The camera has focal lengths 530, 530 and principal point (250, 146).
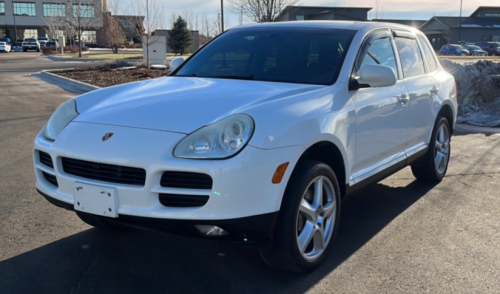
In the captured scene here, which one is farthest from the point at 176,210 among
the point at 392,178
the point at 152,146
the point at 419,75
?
the point at 392,178

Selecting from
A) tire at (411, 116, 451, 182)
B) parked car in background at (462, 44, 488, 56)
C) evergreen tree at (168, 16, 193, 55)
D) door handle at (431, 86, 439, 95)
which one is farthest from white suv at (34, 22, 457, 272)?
parked car in background at (462, 44, 488, 56)

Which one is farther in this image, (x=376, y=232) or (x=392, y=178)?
(x=392, y=178)

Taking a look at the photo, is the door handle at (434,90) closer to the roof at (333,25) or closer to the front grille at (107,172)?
the roof at (333,25)

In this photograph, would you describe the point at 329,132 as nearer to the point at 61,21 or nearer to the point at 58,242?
the point at 58,242

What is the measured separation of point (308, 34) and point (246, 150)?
75.8 inches

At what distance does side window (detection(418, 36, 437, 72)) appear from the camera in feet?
18.9

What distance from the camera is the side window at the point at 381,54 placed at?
14.9ft

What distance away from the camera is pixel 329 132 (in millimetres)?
→ 3613

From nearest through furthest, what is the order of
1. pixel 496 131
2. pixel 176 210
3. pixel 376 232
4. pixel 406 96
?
pixel 176 210 → pixel 376 232 → pixel 406 96 → pixel 496 131

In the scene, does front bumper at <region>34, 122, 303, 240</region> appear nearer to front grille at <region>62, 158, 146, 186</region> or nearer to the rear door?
front grille at <region>62, 158, 146, 186</region>

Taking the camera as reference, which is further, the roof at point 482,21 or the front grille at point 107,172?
the roof at point 482,21

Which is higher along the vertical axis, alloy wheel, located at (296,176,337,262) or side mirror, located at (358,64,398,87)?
side mirror, located at (358,64,398,87)

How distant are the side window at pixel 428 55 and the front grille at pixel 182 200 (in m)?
3.67

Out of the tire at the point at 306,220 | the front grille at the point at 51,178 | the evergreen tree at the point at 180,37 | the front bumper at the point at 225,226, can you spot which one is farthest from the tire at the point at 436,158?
the evergreen tree at the point at 180,37
